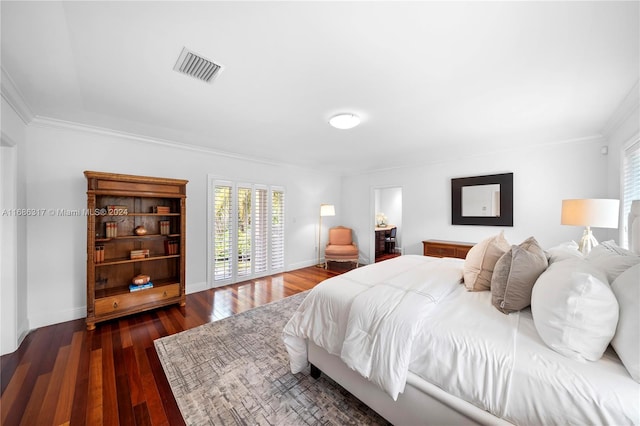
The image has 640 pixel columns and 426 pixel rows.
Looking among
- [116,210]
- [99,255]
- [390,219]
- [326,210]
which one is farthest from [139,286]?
[390,219]

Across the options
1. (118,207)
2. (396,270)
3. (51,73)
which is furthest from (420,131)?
(118,207)

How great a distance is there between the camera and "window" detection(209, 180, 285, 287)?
407 cm

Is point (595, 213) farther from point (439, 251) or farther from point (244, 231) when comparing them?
point (244, 231)

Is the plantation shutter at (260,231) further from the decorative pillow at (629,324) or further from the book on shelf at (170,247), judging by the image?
the decorative pillow at (629,324)

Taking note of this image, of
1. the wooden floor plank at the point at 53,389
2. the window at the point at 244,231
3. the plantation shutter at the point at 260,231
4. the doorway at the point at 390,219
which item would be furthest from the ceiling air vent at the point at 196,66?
the doorway at the point at 390,219

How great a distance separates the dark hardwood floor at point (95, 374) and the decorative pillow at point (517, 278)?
219 centimetres

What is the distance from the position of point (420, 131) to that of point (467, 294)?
7.39 feet

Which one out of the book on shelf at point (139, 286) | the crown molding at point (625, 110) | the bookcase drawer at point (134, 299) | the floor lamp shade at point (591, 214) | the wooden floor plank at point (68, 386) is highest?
the crown molding at point (625, 110)

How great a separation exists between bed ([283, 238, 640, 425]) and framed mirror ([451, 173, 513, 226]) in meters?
2.74

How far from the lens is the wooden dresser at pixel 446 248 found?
4.04 meters

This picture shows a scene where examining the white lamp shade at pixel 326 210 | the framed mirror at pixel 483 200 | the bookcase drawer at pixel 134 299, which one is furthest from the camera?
the white lamp shade at pixel 326 210

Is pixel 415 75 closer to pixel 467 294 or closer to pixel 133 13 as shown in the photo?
pixel 467 294

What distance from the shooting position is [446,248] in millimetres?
4219

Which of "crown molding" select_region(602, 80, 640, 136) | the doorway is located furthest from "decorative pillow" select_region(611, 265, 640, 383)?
the doorway
